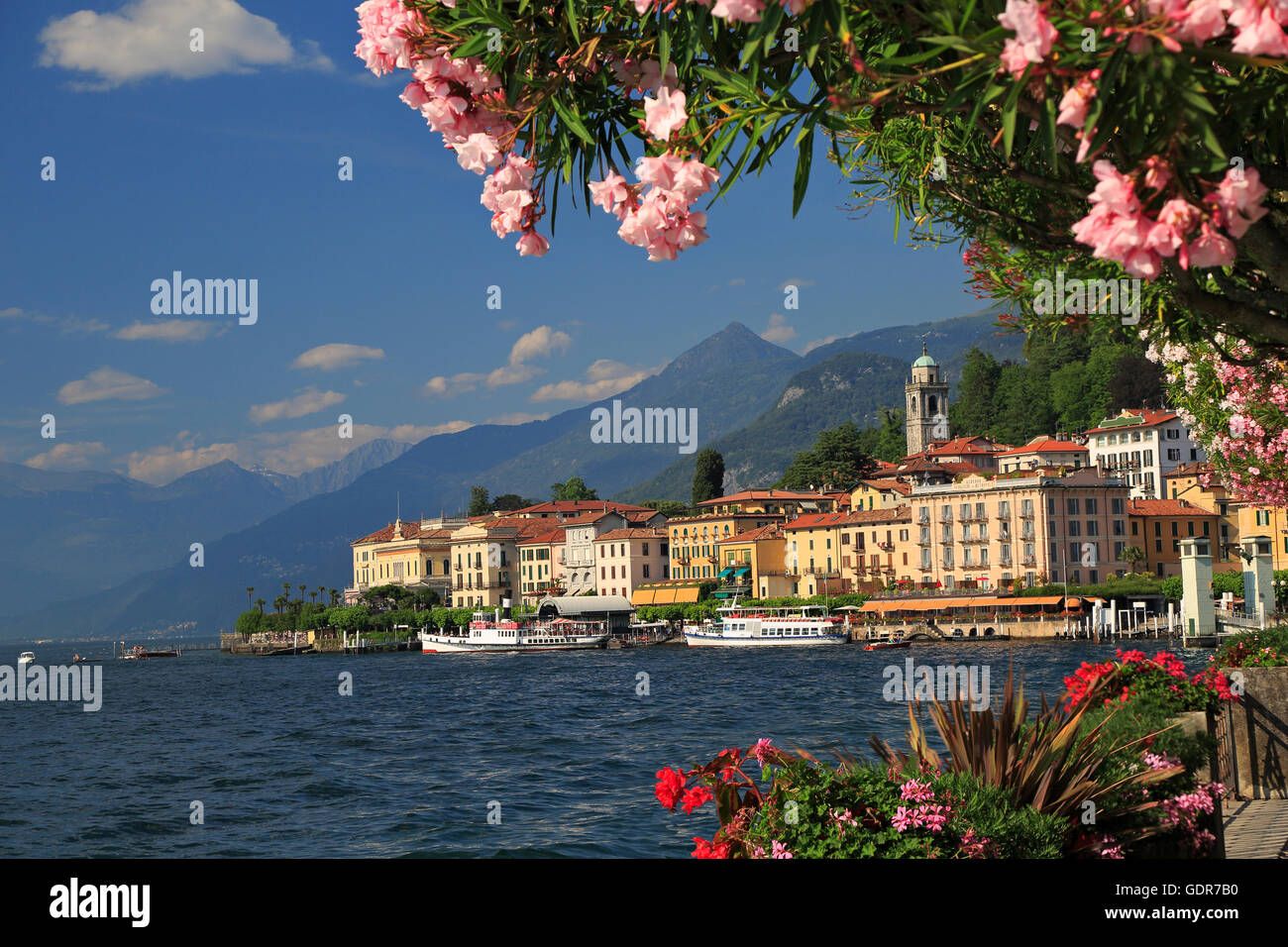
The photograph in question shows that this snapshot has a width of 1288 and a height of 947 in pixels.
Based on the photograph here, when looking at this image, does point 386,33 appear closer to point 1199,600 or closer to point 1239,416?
point 1239,416

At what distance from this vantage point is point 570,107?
4.04m

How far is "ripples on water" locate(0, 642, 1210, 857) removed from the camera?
19.2 meters

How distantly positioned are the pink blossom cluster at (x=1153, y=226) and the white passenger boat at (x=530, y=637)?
320 ft

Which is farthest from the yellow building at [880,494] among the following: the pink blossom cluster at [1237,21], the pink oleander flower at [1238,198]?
the pink blossom cluster at [1237,21]

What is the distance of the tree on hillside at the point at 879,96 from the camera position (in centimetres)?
281

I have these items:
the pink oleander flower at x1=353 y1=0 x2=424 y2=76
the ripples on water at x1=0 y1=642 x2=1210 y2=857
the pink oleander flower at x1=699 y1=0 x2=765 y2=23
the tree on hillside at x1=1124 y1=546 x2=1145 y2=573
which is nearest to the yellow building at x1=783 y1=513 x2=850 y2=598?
the tree on hillside at x1=1124 y1=546 x2=1145 y2=573

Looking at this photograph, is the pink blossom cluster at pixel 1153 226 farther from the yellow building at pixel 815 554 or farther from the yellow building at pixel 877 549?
the yellow building at pixel 815 554

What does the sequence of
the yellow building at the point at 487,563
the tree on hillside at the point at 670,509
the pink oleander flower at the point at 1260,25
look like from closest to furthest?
the pink oleander flower at the point at 1260,25, the yellow building at the point at 487,563, the tree on hillside at the point at 670,509

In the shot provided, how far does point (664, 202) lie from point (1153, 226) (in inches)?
52.7

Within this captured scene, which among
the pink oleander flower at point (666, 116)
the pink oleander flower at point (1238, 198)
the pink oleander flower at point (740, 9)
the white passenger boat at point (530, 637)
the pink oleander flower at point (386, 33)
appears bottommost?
the white passenger boat at point (530, 637)
